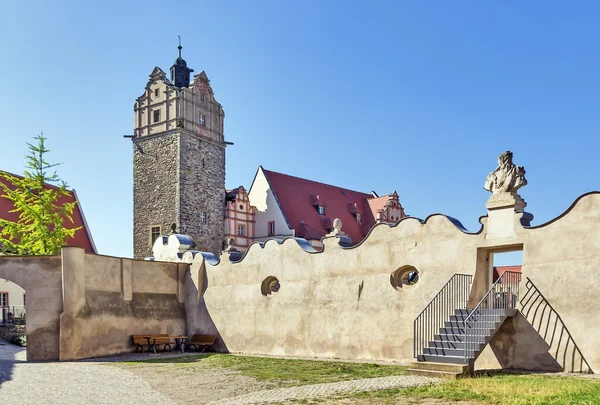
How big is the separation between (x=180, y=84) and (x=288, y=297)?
36.1 metres

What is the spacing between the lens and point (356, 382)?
12.6m

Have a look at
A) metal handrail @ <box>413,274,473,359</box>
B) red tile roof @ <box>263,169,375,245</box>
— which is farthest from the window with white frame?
metal handrail @ <box>413,274,473,359</box>

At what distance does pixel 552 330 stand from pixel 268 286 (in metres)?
10.2

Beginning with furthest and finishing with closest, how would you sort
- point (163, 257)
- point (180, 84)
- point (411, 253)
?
point (180, 84), point (163, 257), point (411, 253)

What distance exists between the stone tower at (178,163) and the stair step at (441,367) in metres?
36.7

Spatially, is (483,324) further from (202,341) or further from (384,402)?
(202,341)

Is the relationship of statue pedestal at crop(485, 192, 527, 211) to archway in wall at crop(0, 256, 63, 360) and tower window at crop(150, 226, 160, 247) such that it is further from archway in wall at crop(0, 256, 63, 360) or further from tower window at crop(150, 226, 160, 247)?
tower window at crop(150, 226, 160, 247)

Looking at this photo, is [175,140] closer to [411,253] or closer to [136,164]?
[136,164]

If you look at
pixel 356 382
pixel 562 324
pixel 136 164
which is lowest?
pixel 356 382

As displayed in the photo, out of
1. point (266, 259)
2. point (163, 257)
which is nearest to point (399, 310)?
point (266, 259)

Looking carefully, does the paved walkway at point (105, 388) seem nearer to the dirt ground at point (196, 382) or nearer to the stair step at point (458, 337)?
the dirt ground at point (196, 382)

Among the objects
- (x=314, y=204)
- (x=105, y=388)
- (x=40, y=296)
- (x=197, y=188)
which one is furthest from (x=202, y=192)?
(x=105, y=388)

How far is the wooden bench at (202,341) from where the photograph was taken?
23.1m

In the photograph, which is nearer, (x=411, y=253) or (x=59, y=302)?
(x=411, y=253)
